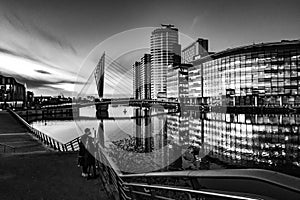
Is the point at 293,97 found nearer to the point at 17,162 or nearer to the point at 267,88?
the point at 267,88

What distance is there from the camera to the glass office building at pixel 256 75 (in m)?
87.9

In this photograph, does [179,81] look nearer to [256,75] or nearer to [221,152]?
[256,75]

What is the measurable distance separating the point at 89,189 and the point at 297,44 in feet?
322

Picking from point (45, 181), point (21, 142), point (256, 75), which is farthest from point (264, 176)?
point (256, 75)

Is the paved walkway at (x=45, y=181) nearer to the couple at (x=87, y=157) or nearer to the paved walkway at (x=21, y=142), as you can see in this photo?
the couple at (x=87, y=157)

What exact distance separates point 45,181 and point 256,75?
99441 mm

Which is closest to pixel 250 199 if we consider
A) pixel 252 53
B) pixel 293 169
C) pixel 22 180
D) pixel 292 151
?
pixel 22 180

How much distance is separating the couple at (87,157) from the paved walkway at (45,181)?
0.95 ft

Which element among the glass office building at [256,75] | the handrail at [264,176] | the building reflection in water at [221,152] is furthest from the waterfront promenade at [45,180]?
the glass office building at [256,75]

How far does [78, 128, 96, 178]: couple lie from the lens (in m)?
7.81

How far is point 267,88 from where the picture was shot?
93.5 meters

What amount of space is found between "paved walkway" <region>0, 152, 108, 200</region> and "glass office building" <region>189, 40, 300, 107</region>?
90889mm

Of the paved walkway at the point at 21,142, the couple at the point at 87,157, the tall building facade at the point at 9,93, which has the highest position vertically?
the tall building facade at the point at 9,93

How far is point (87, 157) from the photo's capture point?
25.7 ft
